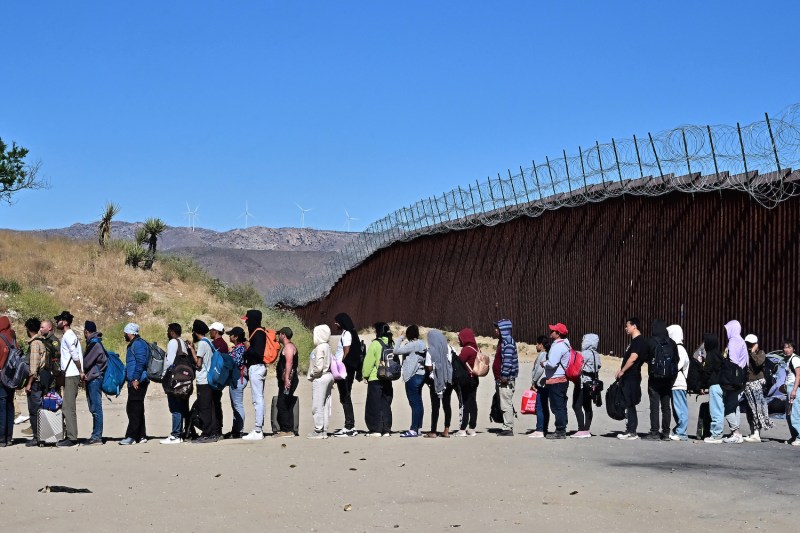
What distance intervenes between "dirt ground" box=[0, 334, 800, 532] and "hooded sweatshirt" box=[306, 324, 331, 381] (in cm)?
88

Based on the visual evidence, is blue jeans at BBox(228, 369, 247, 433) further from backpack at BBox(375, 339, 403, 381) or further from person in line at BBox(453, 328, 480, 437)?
person in line at BBox(453, 328, 480, 437)

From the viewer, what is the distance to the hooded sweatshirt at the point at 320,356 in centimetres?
1416

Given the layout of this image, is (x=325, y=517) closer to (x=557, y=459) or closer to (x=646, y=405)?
(x=557, y=459)

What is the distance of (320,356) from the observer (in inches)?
558

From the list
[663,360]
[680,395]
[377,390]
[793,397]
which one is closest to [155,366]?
[377,390]

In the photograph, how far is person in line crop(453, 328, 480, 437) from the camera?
14.6 meters

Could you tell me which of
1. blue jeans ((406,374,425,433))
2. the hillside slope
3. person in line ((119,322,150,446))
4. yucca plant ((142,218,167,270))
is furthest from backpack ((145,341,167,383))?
yucca plant ((142,218,167,270))

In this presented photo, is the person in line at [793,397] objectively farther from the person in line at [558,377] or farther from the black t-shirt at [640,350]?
the person in line at [558,377]

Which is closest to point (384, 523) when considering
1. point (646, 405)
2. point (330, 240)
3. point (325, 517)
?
point (325, 517)

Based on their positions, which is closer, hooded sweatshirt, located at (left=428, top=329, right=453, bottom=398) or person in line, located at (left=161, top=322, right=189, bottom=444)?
person in line, located at (left=161, top=322, right=189, bottom=444)

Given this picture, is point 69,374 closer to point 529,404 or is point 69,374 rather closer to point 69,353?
point 69,353

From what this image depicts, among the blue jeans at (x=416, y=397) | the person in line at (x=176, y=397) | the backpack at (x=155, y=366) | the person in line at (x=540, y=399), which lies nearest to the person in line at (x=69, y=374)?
the backpack at (x=155, y=366)

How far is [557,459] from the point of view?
1211cm

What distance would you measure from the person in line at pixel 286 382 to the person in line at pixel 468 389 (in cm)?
217
